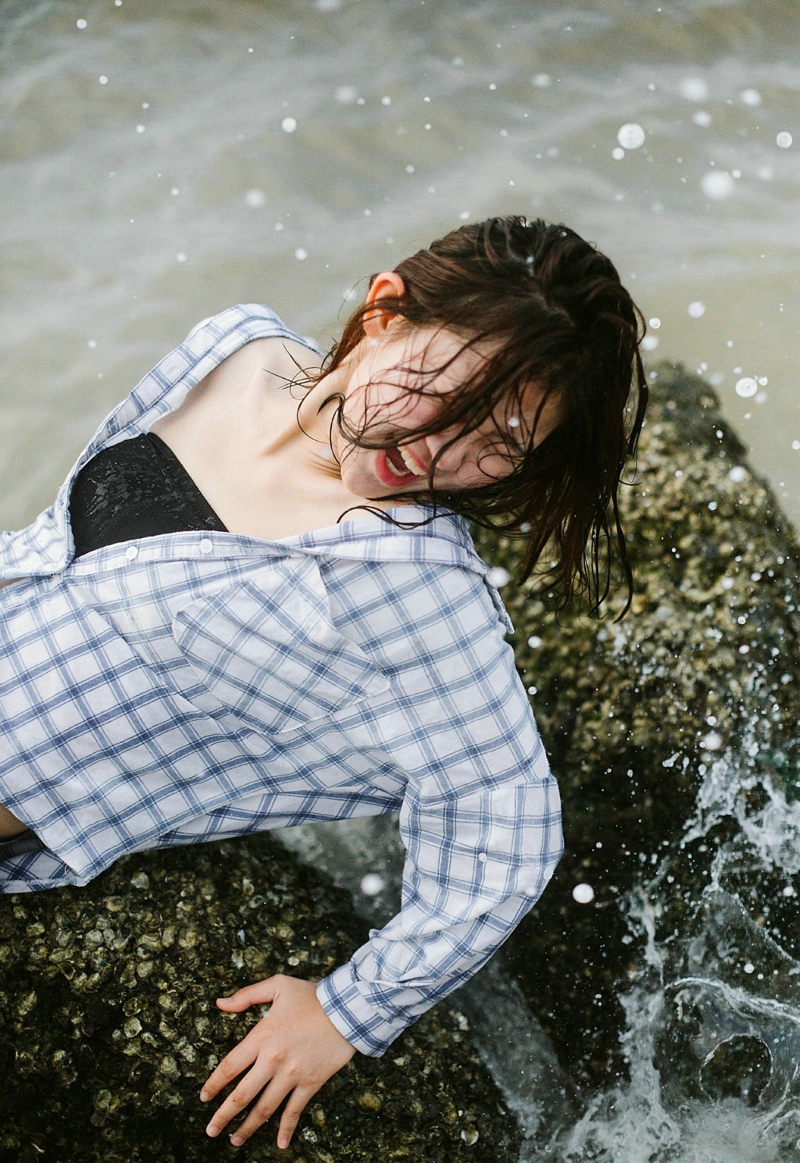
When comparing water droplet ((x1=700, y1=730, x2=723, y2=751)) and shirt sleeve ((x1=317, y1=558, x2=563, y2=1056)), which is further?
water droplet ((x1=700, y1=730, x2=723, y2=751))

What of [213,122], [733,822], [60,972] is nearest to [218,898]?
[60,972]

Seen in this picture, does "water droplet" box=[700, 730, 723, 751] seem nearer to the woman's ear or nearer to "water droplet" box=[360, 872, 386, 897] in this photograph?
"water droplet" box=[360, 872, 386, 897]

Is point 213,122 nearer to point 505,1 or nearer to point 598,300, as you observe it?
point 505,1

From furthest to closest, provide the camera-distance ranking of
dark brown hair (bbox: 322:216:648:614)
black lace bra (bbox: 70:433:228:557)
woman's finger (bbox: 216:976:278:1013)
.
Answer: woman's finger (bbox: 216:976:278:1013) → black lace bra (bbox: 70:433:228:557) → dark brown hair (bbox: 322:216:648:614)

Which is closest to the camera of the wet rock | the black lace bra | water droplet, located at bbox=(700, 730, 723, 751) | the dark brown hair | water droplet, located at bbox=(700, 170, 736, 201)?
the dark brown hair

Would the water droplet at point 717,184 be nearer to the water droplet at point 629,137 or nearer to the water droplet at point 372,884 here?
the water droplet at point 629,137

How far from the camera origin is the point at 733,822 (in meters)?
2.51

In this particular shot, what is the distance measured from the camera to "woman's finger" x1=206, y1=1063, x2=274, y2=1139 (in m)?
1.89

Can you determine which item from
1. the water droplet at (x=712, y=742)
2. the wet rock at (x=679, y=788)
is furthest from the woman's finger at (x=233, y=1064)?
the water droplet at (x=712, y=742)

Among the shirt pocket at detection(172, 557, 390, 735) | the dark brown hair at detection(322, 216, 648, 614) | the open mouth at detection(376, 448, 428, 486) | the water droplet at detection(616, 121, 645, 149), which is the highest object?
the water droplet at detection(616, 121, 645, 149)

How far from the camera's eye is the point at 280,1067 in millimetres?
1904

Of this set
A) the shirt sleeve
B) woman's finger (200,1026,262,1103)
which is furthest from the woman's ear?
woman's finger (200,1026,262,1103)

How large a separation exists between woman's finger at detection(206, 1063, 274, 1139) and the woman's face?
3.81ft

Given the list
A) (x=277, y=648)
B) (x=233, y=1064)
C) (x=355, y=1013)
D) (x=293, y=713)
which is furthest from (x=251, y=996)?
(x=277, y=648)
